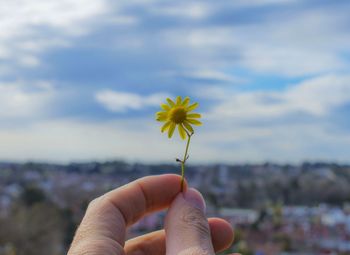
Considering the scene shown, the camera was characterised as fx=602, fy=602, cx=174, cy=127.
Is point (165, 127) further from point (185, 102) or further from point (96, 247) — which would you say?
point (96, 247)

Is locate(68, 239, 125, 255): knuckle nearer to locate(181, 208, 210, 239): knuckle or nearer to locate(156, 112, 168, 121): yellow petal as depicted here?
locate(181, 208, 210, 239): knuckle

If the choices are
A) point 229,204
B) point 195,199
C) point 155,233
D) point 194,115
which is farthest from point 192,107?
point 229,204

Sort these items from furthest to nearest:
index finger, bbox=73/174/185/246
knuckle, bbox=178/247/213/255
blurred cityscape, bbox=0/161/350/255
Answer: blurred cityscape, bbox=0/161/350/255, index finger, bbox=73/174/185/246, knuckle, bbox=178/247/213/255

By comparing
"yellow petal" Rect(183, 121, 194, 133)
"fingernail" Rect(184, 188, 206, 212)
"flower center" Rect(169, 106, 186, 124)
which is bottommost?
"fingernail" Rect(184, 188, 206, 212)

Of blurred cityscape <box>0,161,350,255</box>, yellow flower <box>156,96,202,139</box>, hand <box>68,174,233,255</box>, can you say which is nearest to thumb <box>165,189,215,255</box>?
hand <box>68,174,233,255</box>

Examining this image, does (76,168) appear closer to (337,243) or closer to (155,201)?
(337,243)

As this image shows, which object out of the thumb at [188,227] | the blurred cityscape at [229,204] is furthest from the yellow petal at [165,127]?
the blurred cityscape at [229,204]

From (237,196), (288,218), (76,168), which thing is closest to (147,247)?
(288,218)

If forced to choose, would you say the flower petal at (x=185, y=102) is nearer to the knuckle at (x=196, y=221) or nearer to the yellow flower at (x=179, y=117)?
the yellow flower at (x=179, y=117)
